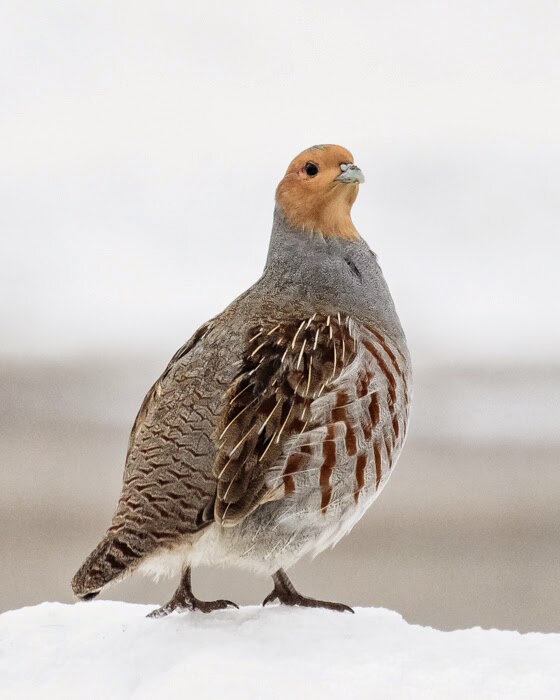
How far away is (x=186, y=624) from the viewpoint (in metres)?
2.04

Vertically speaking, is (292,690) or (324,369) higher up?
(324,369)

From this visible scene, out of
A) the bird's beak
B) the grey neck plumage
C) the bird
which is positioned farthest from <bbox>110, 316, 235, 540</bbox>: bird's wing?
the bird's beak

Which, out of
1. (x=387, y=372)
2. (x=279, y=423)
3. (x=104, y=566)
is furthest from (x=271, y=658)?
(x=387, y=372)

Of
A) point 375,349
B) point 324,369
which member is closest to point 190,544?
point 324,369

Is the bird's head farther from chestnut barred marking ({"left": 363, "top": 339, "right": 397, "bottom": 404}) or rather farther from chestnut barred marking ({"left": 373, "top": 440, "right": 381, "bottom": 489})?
chestnut barred marking ({"left": 373, "top": 440, "right": 381, "bottom": 489})

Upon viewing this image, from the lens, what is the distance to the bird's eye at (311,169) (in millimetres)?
2303

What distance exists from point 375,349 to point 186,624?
2.27 ft

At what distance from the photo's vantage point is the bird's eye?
230cm

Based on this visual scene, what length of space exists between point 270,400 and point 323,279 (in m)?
0.39

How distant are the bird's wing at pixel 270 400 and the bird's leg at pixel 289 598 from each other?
0.94 feet

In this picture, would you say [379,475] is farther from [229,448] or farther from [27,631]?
[27,631]

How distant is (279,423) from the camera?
2.06 meters

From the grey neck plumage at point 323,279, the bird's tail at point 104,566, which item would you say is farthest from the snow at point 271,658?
the grey neck plumage at point 323,279

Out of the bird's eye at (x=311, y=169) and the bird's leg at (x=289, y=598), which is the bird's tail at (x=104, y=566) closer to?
the bird's leg at (x=289, y=598)
